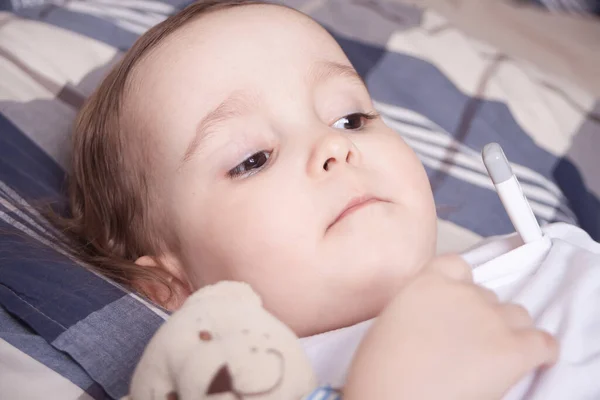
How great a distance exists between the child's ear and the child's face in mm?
14

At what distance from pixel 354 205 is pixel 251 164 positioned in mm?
181

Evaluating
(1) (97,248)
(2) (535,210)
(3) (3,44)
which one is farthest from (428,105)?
(3) (3,44)

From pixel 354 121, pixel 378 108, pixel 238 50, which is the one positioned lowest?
pixel 378 108

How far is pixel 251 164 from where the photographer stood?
39.4 inches

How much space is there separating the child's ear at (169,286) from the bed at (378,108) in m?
0.10

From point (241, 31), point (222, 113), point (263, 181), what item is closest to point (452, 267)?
point (263, 181)

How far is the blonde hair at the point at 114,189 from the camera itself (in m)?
1.12

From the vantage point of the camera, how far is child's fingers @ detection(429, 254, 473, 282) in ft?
2.35

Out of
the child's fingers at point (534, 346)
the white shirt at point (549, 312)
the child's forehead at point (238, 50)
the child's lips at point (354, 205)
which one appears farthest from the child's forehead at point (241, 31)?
the child's fingers at point (534, 346)

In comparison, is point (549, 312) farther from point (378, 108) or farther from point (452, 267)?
point (378, 108)

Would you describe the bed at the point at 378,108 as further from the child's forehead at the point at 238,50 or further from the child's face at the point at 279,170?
the child's forehead at the point at 238,50

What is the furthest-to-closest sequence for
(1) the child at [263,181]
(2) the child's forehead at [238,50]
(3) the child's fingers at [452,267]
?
(2) the child's forehead at [238,50], (1) the child at [263,181], (3) the child's fingers at [452,267]

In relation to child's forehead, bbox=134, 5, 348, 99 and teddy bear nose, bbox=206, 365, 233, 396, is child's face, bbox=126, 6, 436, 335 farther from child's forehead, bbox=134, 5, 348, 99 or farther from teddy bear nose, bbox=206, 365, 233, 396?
teddy bear nose, bbox=206, 365, 233, 396

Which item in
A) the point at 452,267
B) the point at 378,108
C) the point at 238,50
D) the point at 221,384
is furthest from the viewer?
the point at 378,108
